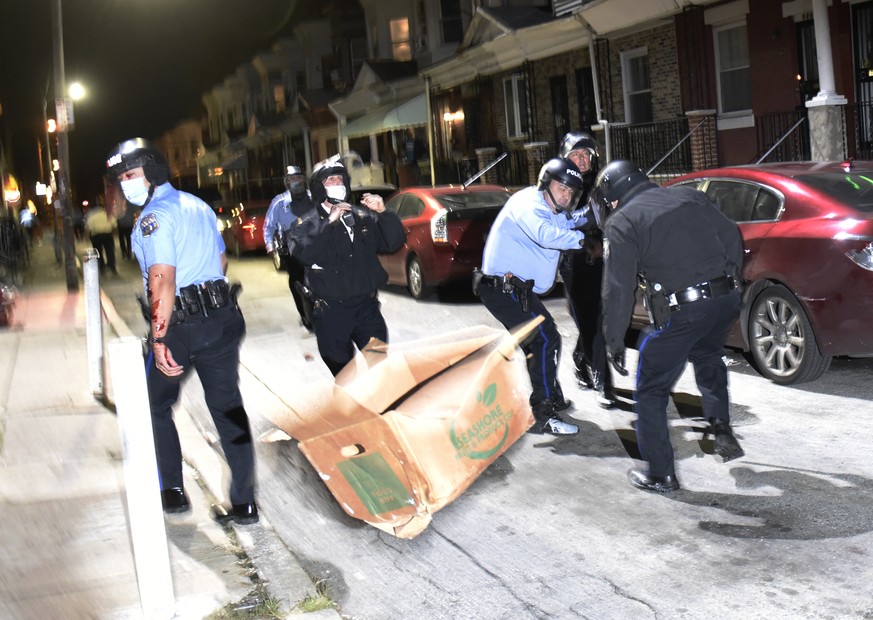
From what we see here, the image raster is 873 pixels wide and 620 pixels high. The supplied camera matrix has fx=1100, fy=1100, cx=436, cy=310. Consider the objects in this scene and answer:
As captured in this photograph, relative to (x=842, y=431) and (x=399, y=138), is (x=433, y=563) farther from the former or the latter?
(x=399, y=138)

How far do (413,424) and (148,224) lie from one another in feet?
5.05

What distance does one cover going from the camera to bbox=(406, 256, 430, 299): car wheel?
47.8ft

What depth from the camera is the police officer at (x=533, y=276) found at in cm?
686

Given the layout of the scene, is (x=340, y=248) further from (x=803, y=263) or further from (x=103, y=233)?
(x=103, y=233)

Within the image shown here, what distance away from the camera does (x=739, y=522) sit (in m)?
5.16

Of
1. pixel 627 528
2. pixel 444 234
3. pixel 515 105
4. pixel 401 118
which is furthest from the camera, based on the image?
pixel 401 118

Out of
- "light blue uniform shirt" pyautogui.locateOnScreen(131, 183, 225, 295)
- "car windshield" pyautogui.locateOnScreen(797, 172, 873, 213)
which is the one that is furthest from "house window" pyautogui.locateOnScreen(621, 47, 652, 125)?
"light blue uniform shirt" pyautogui.locateOnScreen(131, 183, 225, 295)

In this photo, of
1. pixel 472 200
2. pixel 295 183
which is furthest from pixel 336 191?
pixel 472 200

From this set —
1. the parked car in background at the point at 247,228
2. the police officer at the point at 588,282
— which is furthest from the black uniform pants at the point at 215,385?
the parked car in background at the point at 247,228

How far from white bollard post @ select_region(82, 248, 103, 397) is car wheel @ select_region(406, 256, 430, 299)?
5.87 m

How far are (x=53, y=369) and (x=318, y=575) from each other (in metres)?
6.54

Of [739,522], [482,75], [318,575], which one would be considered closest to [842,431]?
[739,522]

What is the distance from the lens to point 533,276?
7.02 metres

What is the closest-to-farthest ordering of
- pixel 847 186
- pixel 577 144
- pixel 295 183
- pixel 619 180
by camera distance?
1. pixel 619 180
2. pixel 577 144
3. pixel 847 186
4. pixel 295 183
